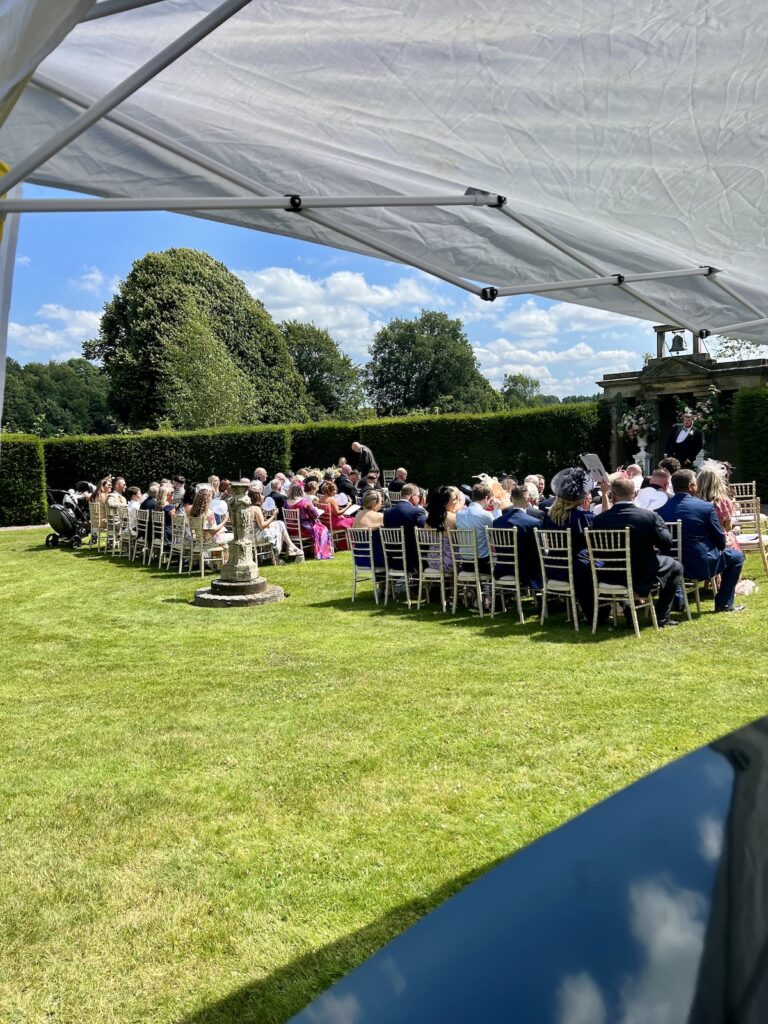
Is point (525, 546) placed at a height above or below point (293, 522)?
below

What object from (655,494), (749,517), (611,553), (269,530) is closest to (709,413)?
(749,517)

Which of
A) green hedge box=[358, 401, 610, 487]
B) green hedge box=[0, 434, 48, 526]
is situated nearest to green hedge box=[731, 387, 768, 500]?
green hedge box=[358, 401, 610, 487]

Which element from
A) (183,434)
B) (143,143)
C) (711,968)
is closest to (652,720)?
(143,143)

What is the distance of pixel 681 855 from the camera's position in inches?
36.0

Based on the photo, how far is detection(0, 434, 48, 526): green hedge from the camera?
82.7ft

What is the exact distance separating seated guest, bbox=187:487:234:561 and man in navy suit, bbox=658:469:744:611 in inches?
319

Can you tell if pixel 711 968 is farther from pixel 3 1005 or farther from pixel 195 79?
pixel 3 1005

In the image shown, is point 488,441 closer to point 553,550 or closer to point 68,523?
point 68,523

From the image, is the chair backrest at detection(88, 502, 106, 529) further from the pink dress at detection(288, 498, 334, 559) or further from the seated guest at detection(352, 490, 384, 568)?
the seated guest at detection(352, 490, 384, 568)

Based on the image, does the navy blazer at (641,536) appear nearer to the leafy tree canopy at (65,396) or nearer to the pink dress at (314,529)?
the pink dress at (314,529)

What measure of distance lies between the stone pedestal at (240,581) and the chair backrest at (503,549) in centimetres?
340

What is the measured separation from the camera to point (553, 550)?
9414 millimetres

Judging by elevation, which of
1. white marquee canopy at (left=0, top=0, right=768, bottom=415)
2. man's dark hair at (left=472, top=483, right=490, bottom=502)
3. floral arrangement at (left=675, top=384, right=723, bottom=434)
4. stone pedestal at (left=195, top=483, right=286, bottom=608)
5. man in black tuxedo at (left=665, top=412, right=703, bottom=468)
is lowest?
stone pedestal at (left=195, top=483, right=286, bottom=608)

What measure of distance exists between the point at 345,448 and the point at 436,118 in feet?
91.7
